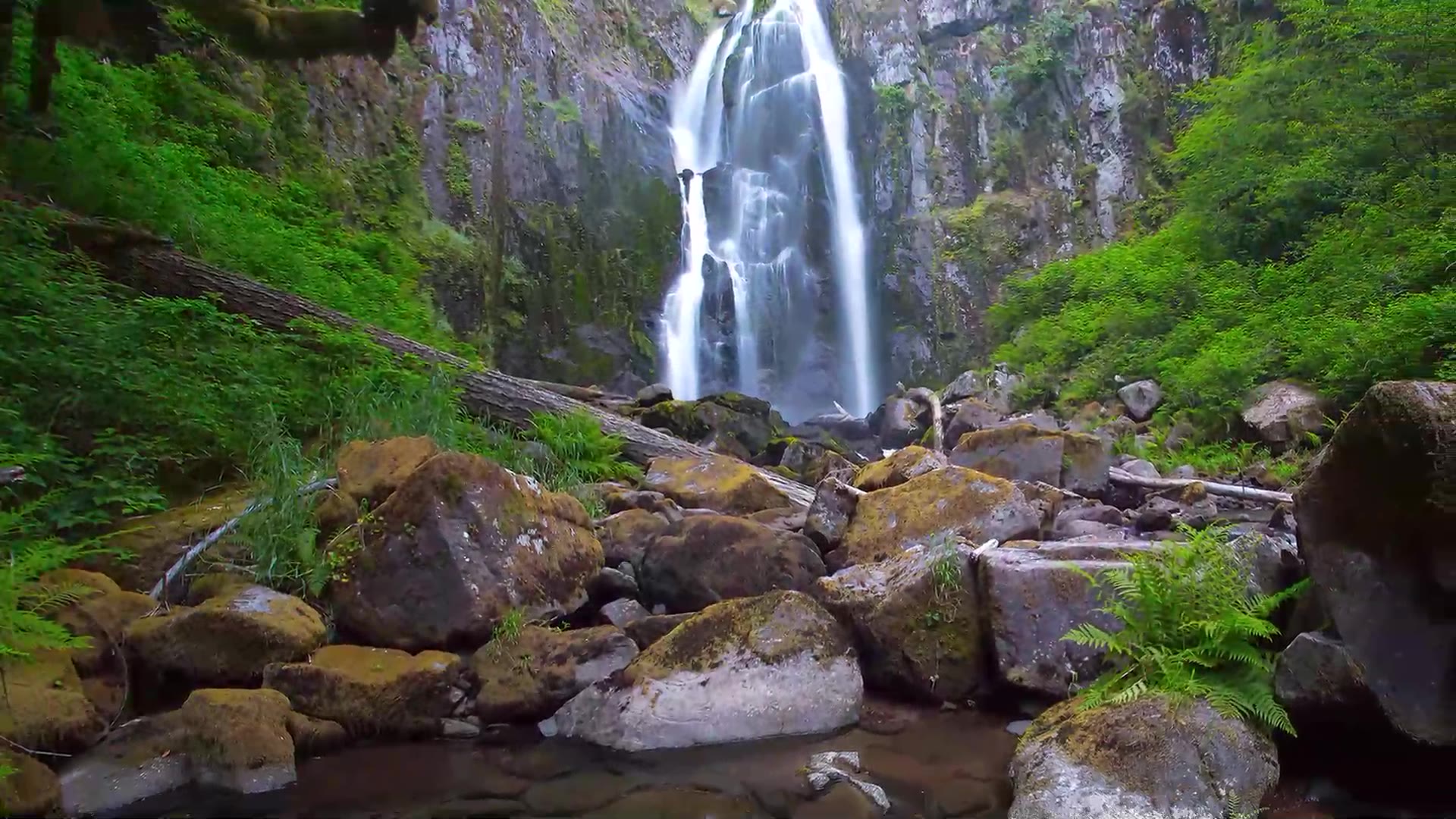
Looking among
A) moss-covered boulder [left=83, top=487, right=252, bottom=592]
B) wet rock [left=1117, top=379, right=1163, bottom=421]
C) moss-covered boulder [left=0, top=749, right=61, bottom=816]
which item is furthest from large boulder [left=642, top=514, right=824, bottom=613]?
wet rock [left=1117, top=379, right=1163, bottom=421]

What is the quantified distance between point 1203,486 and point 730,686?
18.5 feet

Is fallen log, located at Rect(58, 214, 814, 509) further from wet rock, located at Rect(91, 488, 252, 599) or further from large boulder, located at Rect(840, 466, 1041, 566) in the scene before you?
wet rock, located at Rect(91, 488, 252, 599)

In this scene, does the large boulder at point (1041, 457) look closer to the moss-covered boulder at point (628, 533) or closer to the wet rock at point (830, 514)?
the wet rock at point (830, 514)

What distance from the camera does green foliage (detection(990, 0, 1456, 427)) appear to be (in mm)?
10203

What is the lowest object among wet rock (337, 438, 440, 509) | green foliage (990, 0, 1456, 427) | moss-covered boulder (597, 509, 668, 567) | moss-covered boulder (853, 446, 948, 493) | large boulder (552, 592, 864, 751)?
large boulder (552, 592, 864, 751)

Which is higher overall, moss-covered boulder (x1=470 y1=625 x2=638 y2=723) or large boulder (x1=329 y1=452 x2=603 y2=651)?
large boulder (x1=329 y1=452 x2=603 y2=651)

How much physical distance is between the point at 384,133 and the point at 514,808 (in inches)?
561

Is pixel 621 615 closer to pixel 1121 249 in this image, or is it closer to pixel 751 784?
pixel 751 784

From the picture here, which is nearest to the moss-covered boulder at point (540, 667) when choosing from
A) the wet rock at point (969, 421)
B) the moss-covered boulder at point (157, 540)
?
the moss-covered boulder at point (157, 540)

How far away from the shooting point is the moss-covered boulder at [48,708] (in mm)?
3480

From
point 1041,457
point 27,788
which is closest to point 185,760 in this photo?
point 27,788

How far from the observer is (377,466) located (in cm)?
567

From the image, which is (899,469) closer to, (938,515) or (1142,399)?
(938,515)

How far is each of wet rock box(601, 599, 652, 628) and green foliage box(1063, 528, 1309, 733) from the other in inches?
95.8
